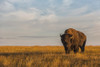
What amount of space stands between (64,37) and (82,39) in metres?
5.87

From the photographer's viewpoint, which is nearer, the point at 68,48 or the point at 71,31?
the point at 68,48

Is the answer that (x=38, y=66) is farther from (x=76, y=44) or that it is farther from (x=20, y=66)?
(x=76, y=44)

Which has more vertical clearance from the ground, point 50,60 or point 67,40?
point 67,40

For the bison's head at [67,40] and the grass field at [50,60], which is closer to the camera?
the grass field at [50,60]

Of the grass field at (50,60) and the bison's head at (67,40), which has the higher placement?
the bison's head at (67,40)

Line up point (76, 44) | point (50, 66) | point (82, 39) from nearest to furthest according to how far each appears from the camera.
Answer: point (50, 66)
point (76, 44)
point (82, 39)

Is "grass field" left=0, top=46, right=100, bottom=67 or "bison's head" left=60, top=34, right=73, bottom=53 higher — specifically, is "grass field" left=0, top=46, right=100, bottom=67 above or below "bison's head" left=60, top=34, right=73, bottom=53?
below

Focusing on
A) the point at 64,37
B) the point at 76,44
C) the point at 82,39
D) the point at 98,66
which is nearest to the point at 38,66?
the point at 98,66

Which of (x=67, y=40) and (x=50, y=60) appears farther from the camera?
(x=67, y=40)

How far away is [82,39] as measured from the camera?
1959 cm

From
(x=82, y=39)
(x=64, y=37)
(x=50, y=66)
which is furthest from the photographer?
(x=82, y=39)

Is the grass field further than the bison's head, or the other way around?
the bison's head

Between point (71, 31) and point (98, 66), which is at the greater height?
point (71, 31)

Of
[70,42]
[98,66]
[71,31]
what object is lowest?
[98,66]
